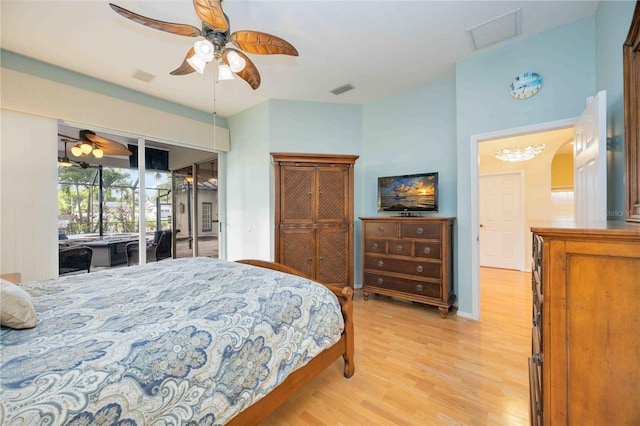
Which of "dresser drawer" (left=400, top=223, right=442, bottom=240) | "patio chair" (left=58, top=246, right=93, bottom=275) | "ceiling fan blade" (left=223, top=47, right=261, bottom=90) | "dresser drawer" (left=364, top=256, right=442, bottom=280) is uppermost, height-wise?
"ceiling fan blade" (left=223, top=47, right=261, bottom=90)

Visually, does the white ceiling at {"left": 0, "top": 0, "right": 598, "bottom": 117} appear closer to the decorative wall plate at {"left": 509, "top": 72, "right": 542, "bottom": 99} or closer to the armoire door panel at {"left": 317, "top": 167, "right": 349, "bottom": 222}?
the decorative wall plate at {"left": 509, "top": 72, "right": 542, "bottom": 99}

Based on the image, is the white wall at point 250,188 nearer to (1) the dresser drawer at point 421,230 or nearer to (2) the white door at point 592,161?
(1) the dresser drawer at point 421,230

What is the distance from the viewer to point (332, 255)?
339cm

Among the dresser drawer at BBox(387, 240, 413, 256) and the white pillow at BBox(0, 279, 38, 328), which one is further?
the dresser drawer at BBox(387, 240, 413, 256)

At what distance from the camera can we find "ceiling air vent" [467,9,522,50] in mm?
2232

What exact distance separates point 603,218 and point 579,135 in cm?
87

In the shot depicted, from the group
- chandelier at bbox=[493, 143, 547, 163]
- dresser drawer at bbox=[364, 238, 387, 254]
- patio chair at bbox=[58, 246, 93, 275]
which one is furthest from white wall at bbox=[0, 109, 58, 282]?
chandelier at bbox=[493, 143, 547, 163]

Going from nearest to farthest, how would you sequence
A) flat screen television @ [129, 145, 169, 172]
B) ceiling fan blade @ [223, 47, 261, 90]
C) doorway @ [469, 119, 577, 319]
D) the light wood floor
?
1. the light wood floor
2. ceiling fan blade @ [223, 47, 261, 90]
3. doorway @ [469, 119, 577, 319]
4. flat screen television @ [129, 145, 169, 172]

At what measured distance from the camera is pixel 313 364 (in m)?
1.55

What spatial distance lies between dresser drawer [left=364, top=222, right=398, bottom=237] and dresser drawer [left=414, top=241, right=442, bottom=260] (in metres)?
0.30

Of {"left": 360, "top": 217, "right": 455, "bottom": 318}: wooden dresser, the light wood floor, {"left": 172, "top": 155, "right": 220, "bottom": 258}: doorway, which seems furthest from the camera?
{"left": 172, "top": 155, "right": 220, "bottom": 258}: doorway

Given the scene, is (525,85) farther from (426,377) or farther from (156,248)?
(156,248)

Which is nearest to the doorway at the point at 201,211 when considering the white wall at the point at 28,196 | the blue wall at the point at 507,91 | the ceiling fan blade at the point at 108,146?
the ceiling fan blade at the point at 108,146

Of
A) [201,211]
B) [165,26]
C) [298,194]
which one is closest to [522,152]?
[298,194]
